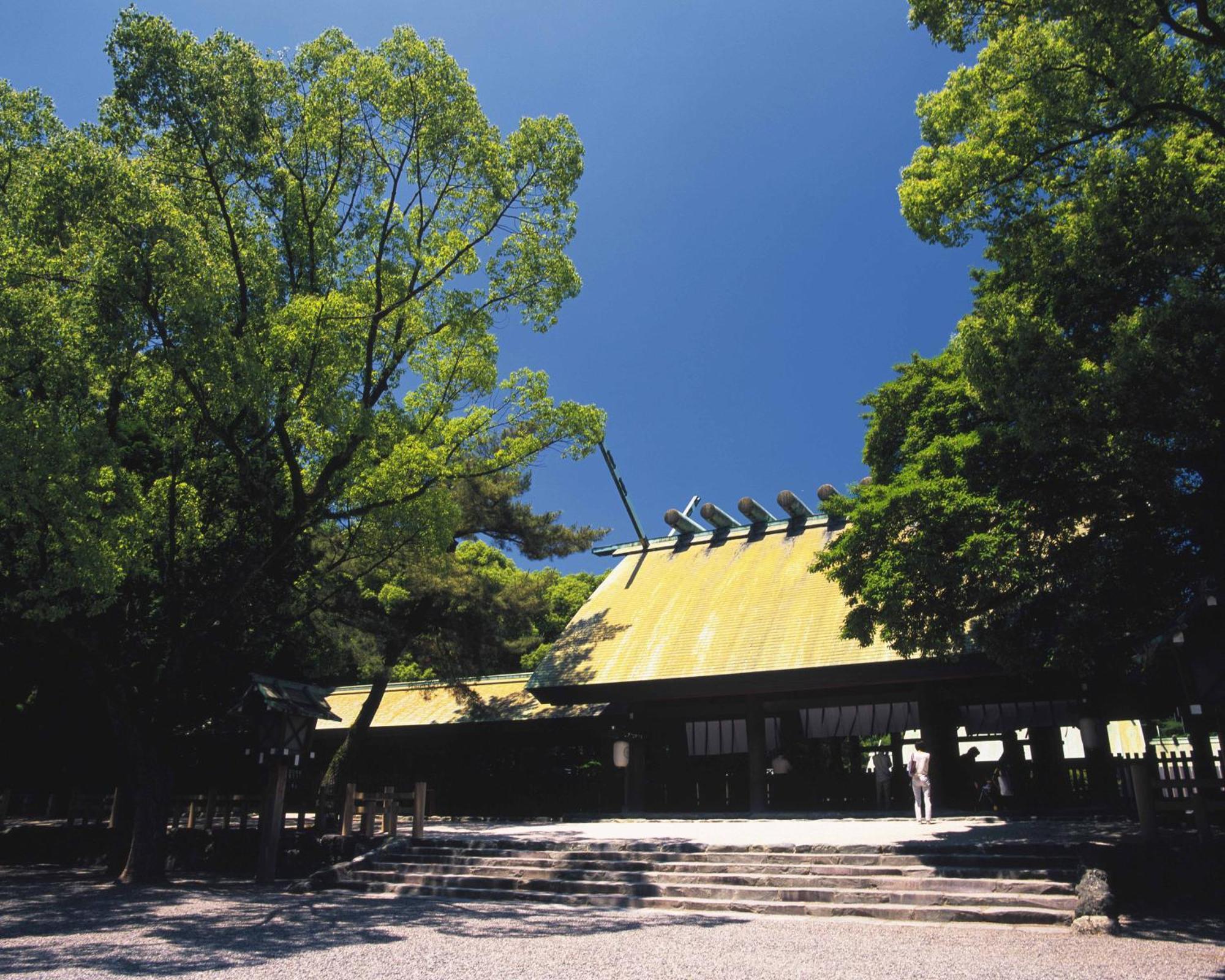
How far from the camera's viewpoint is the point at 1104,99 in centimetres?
843

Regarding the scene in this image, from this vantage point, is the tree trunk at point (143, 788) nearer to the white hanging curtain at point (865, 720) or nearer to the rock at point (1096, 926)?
the rock at point (1096, 926)

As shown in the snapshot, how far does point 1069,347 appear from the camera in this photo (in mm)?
8719

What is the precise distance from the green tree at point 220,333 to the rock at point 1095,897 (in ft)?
28.6

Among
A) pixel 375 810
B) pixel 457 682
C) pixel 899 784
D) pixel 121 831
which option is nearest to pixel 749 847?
pixel 375 810

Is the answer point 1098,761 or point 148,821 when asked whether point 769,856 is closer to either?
point 1098,761

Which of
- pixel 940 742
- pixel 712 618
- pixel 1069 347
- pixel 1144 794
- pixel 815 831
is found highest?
pixel 1069 347

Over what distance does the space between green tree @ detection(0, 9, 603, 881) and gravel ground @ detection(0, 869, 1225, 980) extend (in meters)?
4.00

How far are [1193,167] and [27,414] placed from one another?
13.3m

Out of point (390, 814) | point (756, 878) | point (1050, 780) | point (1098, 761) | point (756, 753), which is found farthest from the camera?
point (756, 753)

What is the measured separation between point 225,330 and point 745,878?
382 inches

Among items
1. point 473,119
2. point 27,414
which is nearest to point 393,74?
point 473,119

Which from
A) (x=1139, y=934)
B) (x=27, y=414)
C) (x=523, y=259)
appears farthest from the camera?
(x=523, y=259)

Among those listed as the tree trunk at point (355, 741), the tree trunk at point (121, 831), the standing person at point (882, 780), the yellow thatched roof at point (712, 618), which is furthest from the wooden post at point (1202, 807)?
the tree trunk at point (355, 741)

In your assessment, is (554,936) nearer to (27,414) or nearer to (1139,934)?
(1139,934)
